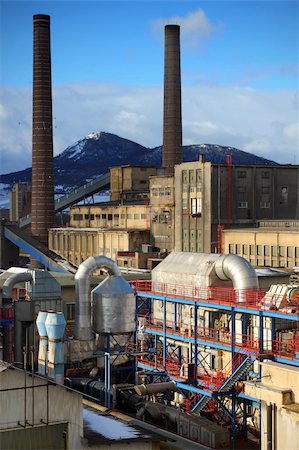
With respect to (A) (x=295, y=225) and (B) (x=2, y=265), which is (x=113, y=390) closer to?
(A) (x=295, y=225)

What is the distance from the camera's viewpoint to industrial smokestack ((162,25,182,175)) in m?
76.6

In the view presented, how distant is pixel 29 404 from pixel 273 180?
147 ft

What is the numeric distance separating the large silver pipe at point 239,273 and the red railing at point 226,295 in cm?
15

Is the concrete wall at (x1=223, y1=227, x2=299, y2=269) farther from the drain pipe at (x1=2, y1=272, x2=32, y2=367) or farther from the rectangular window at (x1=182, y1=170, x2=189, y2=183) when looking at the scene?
the drain pipe at (x1=2, y1=272, x2=32, y2=367)

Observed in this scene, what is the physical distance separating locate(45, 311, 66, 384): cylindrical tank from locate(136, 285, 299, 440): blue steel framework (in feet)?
18.6

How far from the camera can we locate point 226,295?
3278 centimetres

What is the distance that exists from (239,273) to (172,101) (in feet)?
152

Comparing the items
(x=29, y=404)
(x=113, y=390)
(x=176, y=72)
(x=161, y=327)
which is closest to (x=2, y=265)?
(x=176, y=72)

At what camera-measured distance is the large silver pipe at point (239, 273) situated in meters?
31.9

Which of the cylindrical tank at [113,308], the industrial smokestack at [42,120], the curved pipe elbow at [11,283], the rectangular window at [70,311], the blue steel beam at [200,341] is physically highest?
the industrial smokestack at [42,120]

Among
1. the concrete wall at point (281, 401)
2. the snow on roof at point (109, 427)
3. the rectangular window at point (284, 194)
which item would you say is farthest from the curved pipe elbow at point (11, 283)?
the rectangular window at point (284, 194)

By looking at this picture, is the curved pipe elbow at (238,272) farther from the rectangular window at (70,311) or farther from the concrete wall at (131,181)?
the concrete wall at (131,181)

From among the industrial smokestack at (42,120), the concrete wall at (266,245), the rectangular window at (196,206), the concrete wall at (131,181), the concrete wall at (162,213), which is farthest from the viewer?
the concrete wall at (131,181)

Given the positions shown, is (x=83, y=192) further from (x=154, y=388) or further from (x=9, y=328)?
(x=154, y=388)
